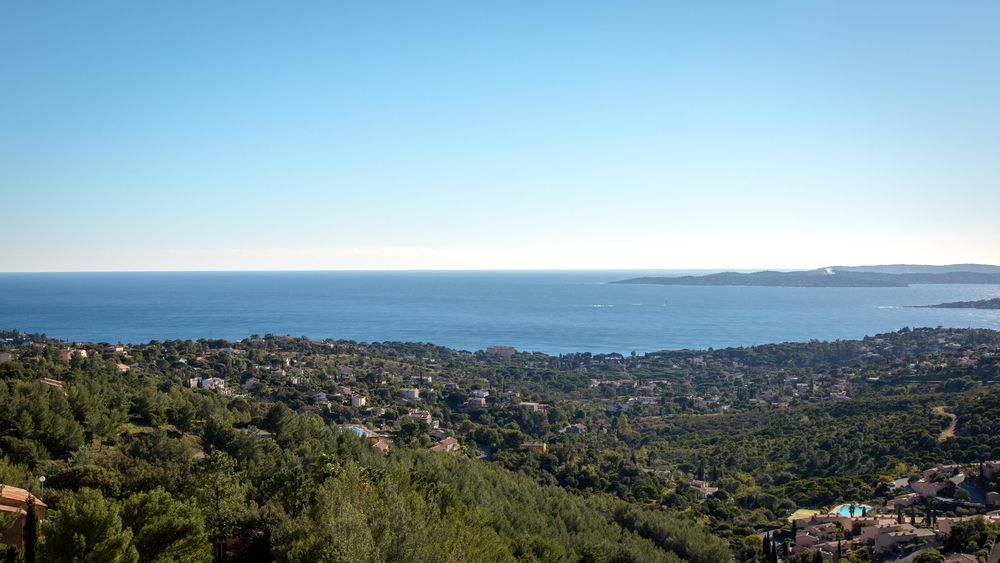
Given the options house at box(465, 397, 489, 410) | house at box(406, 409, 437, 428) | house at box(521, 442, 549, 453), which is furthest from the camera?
house at box(465, 397, 489, 410)

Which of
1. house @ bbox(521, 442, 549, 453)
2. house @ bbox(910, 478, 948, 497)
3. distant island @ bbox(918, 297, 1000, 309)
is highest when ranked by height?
distant island @ bbox(918, 297, 1000, 309)

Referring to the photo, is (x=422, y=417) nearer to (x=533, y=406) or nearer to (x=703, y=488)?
(x=533, y=406)

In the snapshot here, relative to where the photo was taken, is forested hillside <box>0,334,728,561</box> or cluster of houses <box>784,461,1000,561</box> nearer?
forested hillside <box>0,334,728,561</box>

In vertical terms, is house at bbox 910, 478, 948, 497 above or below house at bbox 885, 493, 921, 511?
above

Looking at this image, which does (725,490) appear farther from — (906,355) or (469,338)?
(469,338)

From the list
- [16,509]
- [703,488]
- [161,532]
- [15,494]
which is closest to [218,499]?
[161,532]

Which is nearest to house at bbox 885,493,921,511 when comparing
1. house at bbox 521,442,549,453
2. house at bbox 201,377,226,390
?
house at bbox 521,442,549,453

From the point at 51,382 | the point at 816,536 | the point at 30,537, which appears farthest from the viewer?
the point at 51,382

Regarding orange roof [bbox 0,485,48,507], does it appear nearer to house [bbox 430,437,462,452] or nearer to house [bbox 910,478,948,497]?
house [bbox 430,437,462,452]

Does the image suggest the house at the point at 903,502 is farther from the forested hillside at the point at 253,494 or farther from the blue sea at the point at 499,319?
the blue sea at the point at 499,319
